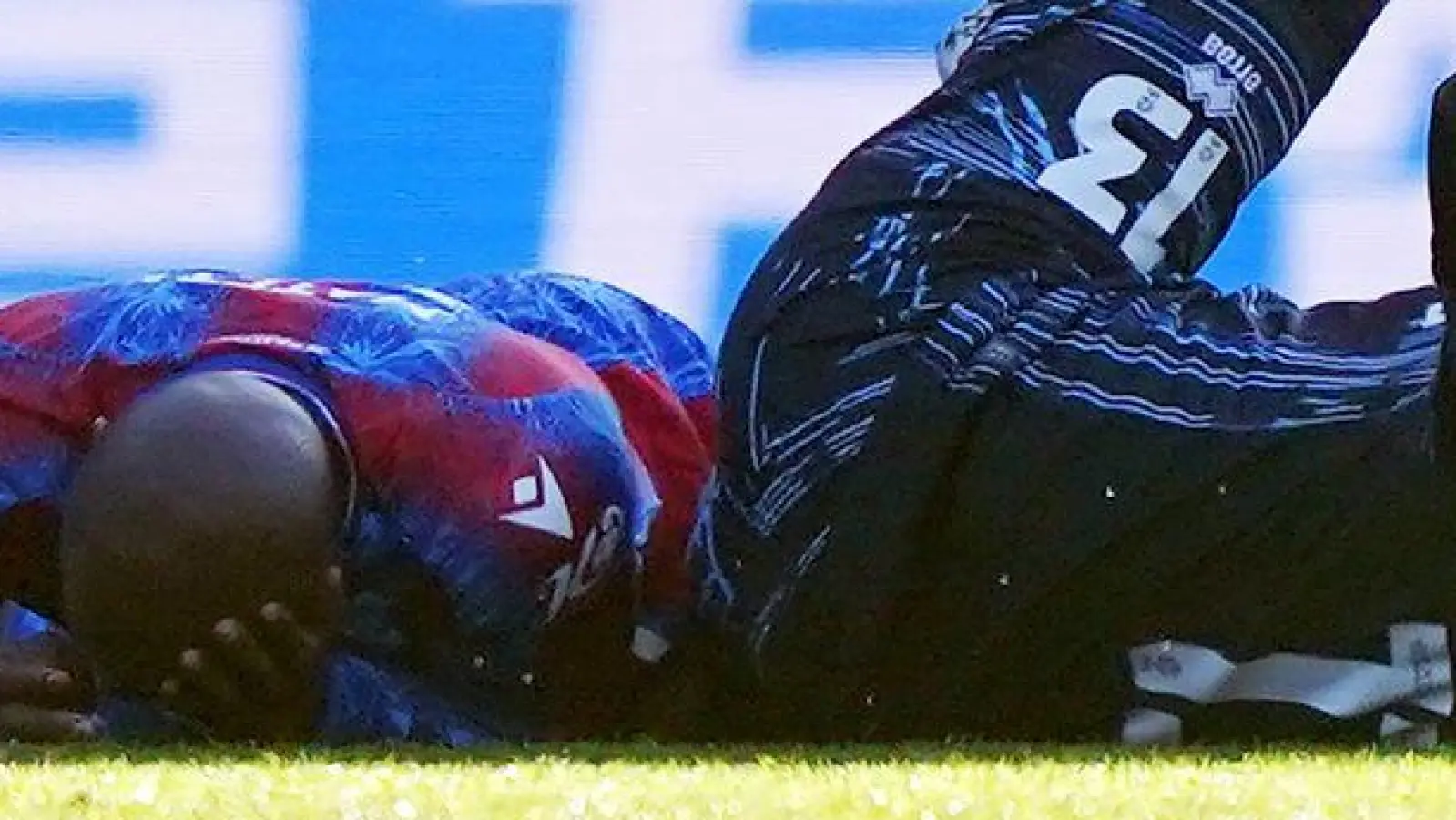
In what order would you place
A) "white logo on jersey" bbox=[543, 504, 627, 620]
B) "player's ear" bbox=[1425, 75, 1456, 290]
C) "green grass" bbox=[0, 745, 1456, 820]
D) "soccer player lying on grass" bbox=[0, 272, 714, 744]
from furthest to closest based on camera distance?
"white logo on jersey" bbox=[543, 504, 627, 620] → "soccer player lying on grass" bbox=[0, 272, 714, 744] → "player's ear" bbox=[1425, 75, 1456, 290] → "green grass" bbox=[0, 745, 1456, 820]

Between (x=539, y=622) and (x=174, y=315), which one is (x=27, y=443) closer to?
(x=174, y=315)

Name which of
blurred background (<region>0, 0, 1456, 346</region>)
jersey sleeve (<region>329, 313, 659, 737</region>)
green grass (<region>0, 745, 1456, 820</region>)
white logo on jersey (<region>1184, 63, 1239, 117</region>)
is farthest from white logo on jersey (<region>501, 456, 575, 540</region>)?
blurred background (<region>0, 0, 1456, 346</region>)

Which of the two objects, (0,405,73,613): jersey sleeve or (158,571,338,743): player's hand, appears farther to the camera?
(0,405,73,613): jersey sleeve

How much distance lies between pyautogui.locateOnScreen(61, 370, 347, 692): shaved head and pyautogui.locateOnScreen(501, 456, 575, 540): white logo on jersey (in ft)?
0.29

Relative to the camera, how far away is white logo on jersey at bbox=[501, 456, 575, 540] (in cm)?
123

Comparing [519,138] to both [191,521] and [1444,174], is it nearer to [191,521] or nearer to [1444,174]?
[191,521]

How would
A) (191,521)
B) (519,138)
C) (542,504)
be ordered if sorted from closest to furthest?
(191,521)
(542,504)
(519,138)

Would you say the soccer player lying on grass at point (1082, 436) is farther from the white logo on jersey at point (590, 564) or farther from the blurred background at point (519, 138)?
the blurred background at point (519, 138)

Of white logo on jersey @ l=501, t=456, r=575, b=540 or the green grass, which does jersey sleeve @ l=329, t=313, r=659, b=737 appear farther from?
the green grass

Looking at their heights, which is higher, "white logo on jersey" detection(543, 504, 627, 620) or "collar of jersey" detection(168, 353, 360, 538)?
"collar of jersey" detection(168, 353, 360, 538)

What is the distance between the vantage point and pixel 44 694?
1.31 meters

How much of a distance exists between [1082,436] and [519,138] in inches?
34.4

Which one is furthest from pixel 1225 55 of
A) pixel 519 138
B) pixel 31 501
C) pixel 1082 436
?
pixel 519 138

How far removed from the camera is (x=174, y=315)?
4.28ft
